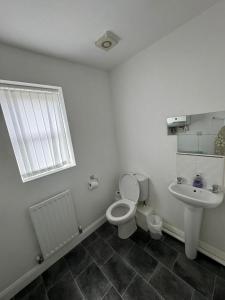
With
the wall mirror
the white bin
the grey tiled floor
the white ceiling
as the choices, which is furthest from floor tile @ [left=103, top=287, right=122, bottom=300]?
the white ceiling

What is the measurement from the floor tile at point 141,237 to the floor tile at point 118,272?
0.32 meters

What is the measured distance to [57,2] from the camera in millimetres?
882

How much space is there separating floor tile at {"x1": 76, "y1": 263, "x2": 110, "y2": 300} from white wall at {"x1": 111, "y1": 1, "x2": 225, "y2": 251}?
41.3 inches

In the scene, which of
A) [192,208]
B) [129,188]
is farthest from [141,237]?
[192,208]

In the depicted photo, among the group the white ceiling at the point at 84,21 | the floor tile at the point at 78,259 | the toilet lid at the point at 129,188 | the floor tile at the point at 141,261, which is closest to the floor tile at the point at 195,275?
the floor tile at the point at 141,261

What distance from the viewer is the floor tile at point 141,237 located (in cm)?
174

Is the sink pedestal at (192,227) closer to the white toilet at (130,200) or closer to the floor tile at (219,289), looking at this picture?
the floor tile at (219,289)

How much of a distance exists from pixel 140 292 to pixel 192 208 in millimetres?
917

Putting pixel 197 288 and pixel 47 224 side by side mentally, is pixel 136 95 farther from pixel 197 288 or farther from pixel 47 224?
pixel 197 288

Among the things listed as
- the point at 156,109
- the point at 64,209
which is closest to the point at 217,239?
the point at 156,109

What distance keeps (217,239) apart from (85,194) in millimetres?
1615

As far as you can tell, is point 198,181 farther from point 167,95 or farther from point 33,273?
point 33,273

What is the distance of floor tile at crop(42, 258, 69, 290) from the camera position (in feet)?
4.68

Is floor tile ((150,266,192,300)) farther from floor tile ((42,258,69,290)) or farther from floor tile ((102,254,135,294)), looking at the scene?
floor tile ((42,258,69,290))
